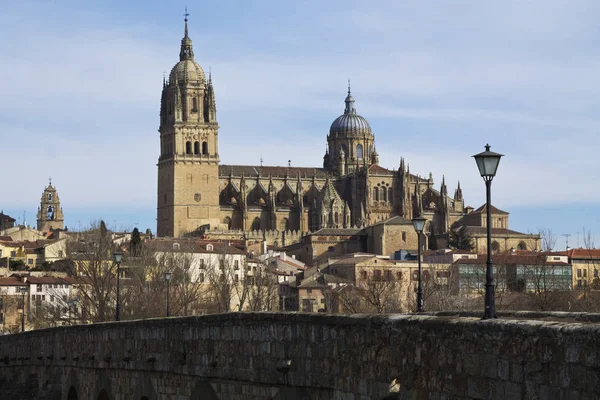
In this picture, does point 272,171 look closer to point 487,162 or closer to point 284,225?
point 284,225

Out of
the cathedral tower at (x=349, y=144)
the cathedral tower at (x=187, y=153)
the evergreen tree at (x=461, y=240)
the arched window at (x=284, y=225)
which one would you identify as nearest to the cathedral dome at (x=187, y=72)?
the cathedral tower at (x=187, y=153)

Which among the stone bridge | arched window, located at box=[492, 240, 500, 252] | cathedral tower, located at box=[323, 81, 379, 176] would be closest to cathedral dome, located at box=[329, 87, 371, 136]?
cathedral tower, located at box=[323, 81, 379, 176]

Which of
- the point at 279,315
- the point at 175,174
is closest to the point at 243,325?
the point at 279,315

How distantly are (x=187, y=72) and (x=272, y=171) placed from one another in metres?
18.5

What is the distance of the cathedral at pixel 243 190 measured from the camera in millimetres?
165625

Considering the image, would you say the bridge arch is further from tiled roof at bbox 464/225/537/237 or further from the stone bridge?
tiled roof at bbox 464/225/537/237

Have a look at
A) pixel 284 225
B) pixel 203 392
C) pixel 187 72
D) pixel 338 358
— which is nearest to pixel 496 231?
pixel 284 225

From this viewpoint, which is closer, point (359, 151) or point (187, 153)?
point (187, 153)

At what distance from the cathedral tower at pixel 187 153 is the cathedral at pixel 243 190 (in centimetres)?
12

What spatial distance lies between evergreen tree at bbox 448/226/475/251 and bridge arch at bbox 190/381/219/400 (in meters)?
134

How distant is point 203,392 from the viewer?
67.8 feet

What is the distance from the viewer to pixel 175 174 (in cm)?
16650

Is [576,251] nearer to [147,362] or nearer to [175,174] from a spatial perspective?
[175,174]

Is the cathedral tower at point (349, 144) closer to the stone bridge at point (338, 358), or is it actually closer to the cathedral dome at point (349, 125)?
the cathedral dome at point (349, 125)
